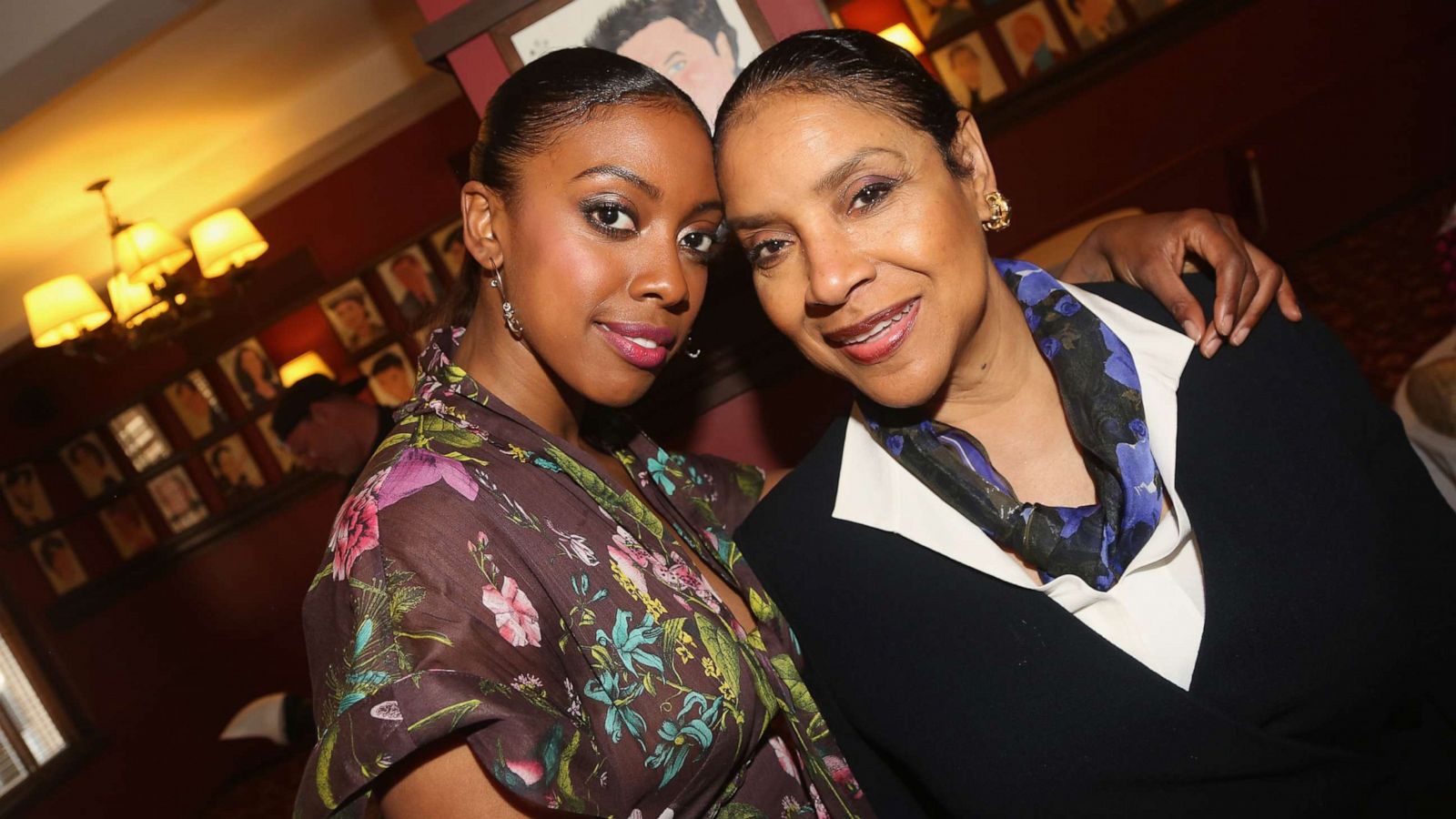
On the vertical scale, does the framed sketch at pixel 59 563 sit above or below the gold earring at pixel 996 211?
above

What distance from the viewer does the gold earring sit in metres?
1.57

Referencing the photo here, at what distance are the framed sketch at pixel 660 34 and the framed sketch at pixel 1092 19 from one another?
4.51m

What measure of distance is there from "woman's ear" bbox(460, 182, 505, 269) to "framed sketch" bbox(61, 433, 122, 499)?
546 cm

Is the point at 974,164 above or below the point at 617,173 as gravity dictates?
below

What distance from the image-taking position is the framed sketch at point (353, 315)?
6867mm

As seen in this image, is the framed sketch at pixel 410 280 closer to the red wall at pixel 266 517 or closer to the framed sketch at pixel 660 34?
the red wall at pixel 266 517

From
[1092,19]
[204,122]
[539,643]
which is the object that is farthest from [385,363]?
[539,643]

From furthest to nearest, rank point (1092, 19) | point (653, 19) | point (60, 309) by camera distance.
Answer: point (1092, 19), point (60, 309), point (653, 19)

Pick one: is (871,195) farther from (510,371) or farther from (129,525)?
(129,525)

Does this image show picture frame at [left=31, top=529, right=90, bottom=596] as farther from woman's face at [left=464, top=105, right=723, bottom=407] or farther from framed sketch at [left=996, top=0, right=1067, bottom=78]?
framed sketch at [left=996, top=0, right=1067, bottom=78]

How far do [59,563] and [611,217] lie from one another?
286cm

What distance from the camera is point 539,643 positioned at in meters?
1.36

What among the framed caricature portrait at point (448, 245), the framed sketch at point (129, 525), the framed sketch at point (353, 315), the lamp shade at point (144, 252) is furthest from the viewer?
the framed sketch at point (353, 315)

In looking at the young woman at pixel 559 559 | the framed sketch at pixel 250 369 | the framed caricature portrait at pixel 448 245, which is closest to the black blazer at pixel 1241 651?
the young woman at pixel 559 559
